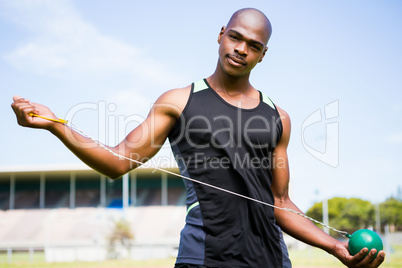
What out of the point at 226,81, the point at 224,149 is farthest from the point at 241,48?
the point at 224,149

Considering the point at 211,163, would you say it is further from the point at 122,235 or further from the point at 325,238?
the point at 122,235

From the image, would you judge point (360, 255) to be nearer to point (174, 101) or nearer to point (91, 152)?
point (174, 101)

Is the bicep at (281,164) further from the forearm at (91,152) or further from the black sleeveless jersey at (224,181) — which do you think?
the forearm at (91,152)

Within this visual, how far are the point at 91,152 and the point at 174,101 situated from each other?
53 cm

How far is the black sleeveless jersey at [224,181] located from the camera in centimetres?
243

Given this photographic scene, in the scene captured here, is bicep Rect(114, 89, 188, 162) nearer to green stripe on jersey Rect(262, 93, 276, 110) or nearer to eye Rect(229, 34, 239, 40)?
eye Rect(229, 34, 239, 40)

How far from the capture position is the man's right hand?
87.8 inches

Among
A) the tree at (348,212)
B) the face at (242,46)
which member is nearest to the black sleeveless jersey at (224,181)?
the face at (242,46)

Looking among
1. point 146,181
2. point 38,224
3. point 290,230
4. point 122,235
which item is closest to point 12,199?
point 38,224

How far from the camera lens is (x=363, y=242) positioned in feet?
8.61

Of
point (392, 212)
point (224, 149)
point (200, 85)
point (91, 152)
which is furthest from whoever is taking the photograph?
point (392, 212)

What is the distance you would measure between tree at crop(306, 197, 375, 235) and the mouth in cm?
5323

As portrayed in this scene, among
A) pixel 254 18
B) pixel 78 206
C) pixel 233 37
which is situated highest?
pixel 254 18

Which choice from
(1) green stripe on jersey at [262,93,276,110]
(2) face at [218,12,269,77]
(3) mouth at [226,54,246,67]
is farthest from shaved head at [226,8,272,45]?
(1) green stripe on jersey at [262,93,276,110]
